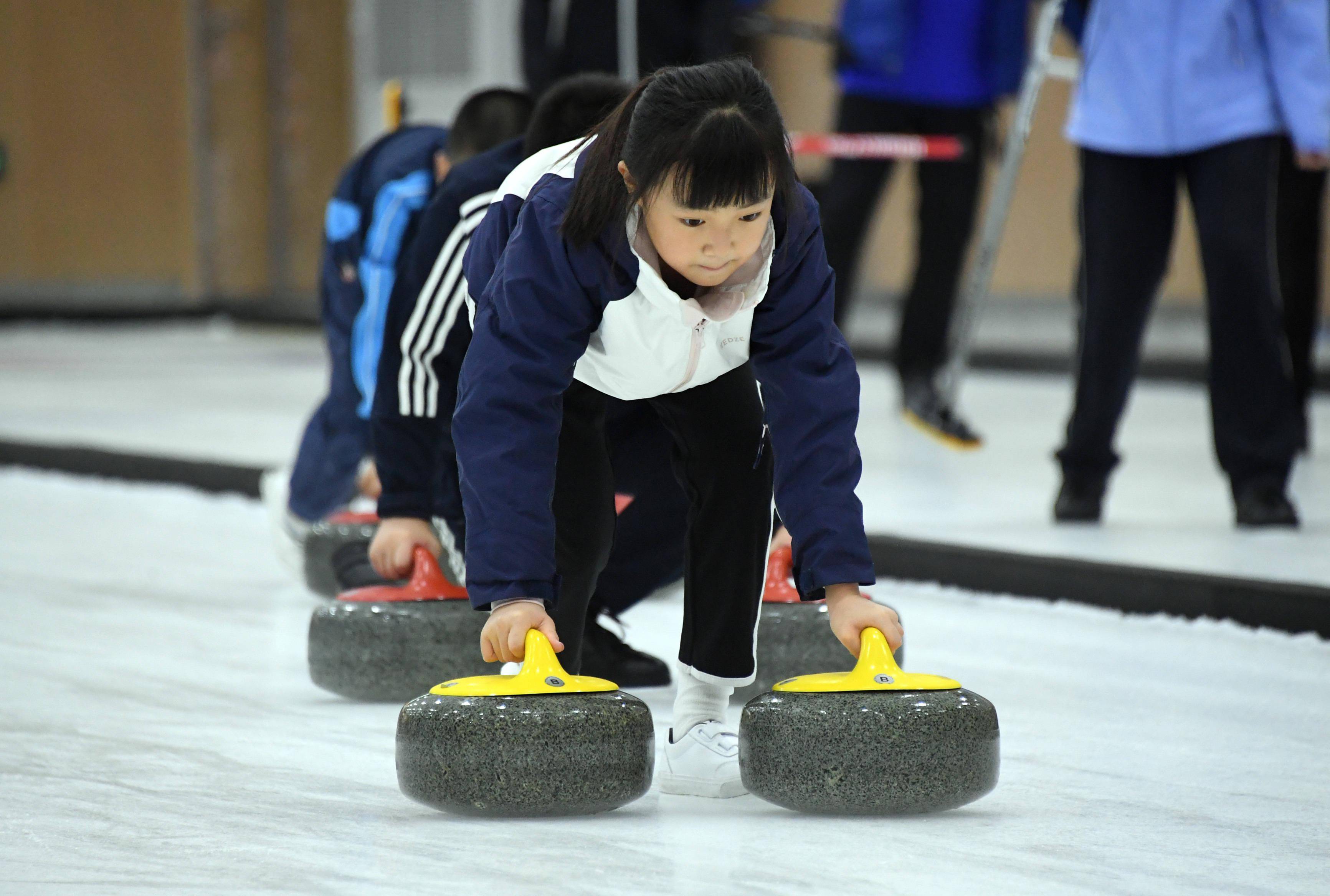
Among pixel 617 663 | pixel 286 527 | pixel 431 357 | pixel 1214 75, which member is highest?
pixel 1214 75

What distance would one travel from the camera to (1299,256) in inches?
149

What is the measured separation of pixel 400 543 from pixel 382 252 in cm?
53

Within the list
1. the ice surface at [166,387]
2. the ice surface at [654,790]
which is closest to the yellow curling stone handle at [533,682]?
the ice surface at [654,790]

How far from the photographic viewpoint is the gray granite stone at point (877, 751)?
4.60ft

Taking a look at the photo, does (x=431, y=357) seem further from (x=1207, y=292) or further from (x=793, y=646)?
(x=1207, y=292)

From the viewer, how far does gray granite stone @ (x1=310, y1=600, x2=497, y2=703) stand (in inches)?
74.6

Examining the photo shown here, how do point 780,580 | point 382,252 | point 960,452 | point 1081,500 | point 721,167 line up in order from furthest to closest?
1. point 960,452
2. point 1081,500
3. point 382,252
4. point 780,580
5. point 721,167

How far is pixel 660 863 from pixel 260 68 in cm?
868

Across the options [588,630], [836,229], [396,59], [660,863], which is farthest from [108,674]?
[396,59]

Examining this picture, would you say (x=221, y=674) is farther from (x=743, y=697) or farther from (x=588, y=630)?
(x=743, y=697)

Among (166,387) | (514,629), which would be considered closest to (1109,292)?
(514,629)

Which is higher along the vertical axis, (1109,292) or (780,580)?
(1109,292)

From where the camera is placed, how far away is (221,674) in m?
2.06

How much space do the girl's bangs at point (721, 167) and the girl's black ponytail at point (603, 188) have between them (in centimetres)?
7
